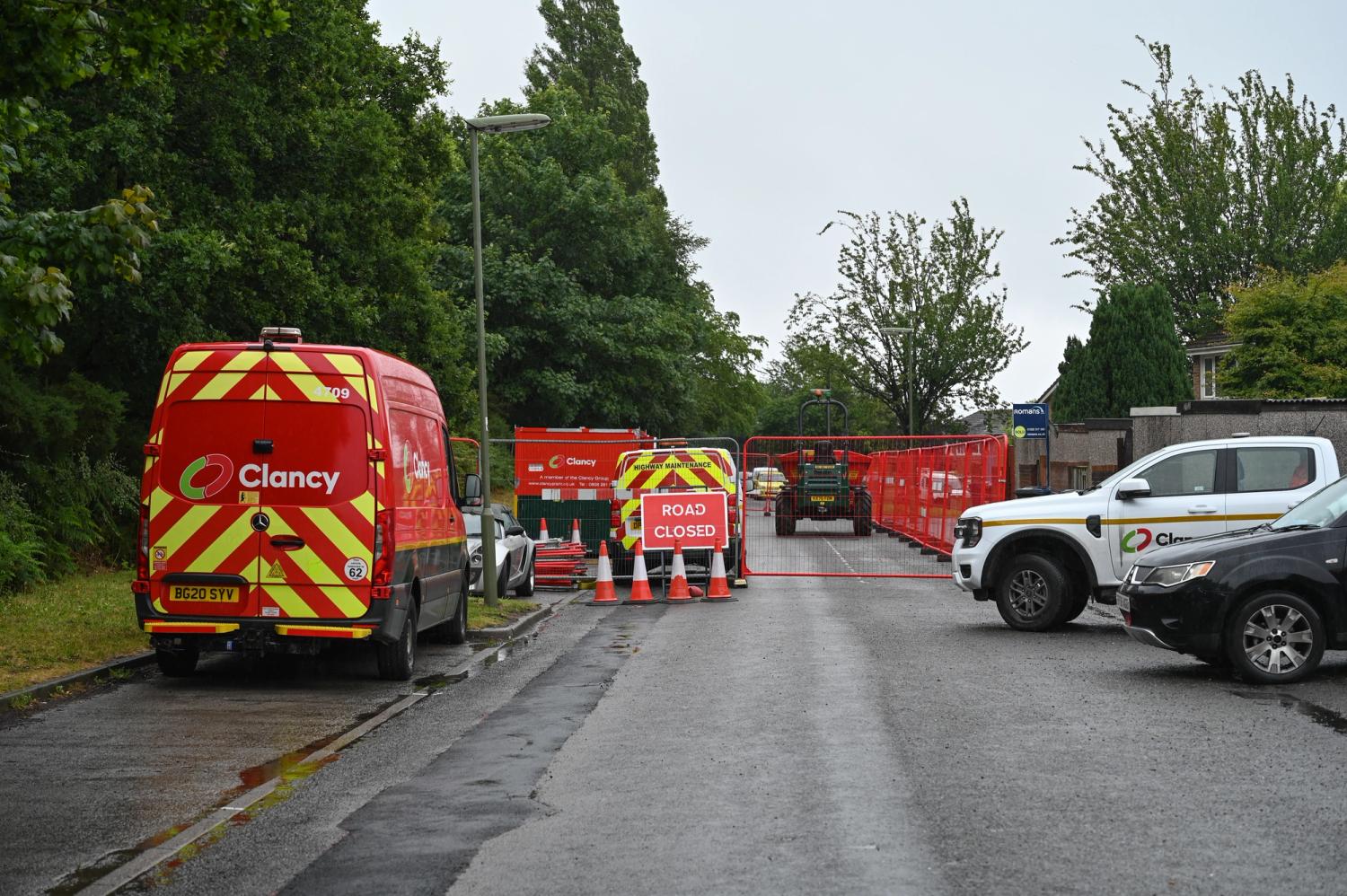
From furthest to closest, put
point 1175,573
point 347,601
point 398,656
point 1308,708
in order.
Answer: point 398,656, point 1175,573, point 347,601, point 1308,708

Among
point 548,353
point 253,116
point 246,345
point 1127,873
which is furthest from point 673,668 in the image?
point 548,353

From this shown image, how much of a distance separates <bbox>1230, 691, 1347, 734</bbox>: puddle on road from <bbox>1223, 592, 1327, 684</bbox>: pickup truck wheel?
0.45 m

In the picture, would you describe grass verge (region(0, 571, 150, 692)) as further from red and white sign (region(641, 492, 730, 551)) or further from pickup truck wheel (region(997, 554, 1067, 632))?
pickup truck wheel (region(997, 554, 1067, 632))

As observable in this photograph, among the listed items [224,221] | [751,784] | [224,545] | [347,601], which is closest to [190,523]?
[224,545]

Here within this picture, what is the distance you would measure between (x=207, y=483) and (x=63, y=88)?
2.99 meters

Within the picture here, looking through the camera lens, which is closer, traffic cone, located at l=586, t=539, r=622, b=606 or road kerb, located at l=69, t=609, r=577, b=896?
road kerb, located at l=69, t=609, r=577, b=896

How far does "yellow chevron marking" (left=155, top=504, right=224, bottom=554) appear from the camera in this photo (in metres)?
11.9

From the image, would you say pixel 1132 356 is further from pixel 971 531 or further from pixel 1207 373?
pixel 971 531

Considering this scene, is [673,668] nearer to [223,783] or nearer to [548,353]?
[223,783]

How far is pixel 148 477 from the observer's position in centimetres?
1205

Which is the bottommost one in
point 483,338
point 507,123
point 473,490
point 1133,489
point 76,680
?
point 76,680

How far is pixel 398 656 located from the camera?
1255cm

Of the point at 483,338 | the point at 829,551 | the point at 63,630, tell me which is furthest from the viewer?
the point at 829,551

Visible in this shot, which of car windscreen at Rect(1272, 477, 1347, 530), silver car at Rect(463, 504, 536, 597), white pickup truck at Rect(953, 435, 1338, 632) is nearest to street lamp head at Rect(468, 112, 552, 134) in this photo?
silver car at Rect(463, 504, 536, 597)
